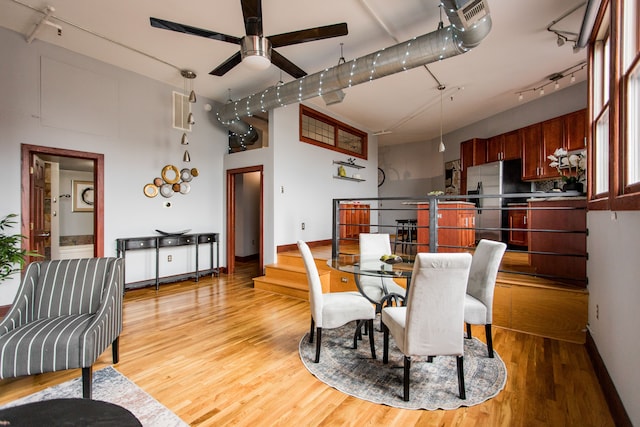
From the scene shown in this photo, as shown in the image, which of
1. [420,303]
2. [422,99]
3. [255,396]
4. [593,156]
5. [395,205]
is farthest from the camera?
[395,205]

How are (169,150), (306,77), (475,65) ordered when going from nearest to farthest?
(306,77) → (475,65) → (169,150)

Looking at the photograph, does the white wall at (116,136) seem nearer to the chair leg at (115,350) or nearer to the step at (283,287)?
the step at (283,287)

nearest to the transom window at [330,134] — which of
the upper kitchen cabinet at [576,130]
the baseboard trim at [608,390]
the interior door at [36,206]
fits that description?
the interior door at [36,206]

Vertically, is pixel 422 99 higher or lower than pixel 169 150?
higher

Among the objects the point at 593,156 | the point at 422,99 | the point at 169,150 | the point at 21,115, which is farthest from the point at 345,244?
the point at 21,115

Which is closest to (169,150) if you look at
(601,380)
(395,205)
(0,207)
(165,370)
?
(0,207)

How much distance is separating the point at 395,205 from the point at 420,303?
25.9 feet

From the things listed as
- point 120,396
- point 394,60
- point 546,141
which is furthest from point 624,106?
point 546,141

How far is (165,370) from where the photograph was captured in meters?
2.30

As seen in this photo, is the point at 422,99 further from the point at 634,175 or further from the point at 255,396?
the point at 255,396

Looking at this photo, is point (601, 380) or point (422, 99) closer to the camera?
point (601, 380)

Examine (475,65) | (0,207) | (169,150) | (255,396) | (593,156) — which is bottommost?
(255,396)

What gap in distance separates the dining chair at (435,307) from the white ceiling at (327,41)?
274 cm

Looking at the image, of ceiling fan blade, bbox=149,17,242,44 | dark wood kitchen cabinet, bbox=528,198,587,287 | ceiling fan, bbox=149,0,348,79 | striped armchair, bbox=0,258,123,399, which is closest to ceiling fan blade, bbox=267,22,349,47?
ceiling fan, bbox=149,0,348,79
